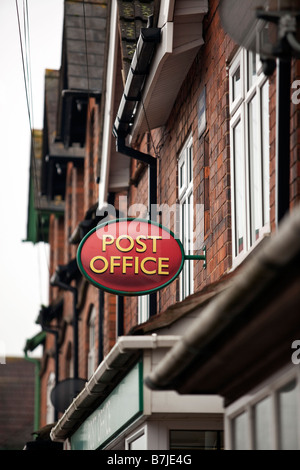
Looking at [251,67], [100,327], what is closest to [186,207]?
[251,67]

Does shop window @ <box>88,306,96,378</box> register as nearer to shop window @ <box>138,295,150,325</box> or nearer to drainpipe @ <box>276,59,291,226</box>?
shop window @ <box>138,295,150,325</box>

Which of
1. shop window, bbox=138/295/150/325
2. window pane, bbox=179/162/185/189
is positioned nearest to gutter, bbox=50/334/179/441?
window pane, bbox=179/162/185/189

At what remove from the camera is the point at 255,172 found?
986 centimetres

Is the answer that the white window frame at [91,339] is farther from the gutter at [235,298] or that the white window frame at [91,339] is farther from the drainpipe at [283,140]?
the gutter at [235,298]

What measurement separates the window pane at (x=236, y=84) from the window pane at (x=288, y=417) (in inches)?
205

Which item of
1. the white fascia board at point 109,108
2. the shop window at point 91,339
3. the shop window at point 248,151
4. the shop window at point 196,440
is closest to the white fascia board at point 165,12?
the shop window at point 248,151

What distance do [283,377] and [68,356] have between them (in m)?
20.4

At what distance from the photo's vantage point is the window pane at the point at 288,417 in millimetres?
5605

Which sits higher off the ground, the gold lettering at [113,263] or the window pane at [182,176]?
the window pane at [182,176]

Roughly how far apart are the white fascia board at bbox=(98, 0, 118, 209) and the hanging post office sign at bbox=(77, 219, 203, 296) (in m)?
4.97

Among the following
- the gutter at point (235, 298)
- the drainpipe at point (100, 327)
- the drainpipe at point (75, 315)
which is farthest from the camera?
the drainpipe at point (75, 315)

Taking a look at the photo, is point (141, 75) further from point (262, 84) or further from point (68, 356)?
point (68, 356)

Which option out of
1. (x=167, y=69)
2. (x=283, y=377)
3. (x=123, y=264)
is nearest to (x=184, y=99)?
(x=167, y=69)

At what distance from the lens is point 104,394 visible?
1016 centimetres
